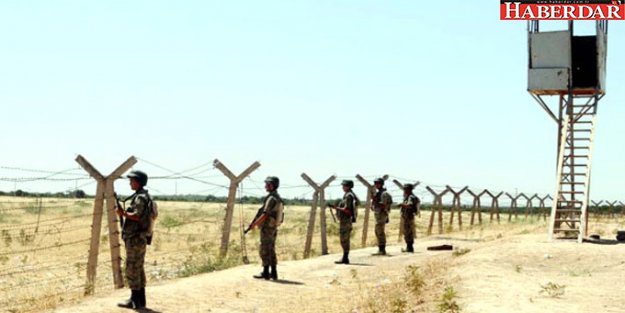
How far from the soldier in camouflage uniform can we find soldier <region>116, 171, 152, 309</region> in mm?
6723

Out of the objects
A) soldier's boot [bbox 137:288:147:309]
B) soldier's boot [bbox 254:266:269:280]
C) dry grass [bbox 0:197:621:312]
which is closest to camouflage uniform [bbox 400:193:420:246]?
dry grass [bbox 0:197:621:312]

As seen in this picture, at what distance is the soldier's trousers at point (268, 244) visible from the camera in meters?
13.6

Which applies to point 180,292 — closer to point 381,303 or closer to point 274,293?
point 274,293

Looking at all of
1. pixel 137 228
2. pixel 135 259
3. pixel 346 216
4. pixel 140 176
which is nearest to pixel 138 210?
pixel 137 228

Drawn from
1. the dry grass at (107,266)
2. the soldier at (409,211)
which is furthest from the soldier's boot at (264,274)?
the soldier at (409,211)

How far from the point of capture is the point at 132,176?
10250mm

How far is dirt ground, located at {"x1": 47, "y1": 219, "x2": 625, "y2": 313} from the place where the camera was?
10.1m

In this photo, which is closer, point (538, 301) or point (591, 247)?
point (538, 301)

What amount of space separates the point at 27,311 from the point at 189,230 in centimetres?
2134

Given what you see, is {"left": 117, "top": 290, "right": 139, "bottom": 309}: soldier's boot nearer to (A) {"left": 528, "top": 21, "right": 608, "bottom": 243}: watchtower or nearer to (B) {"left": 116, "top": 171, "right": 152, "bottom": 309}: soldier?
(B) {"left": 116, "top": 171, "right": 152, "bottom": 309}: soldier

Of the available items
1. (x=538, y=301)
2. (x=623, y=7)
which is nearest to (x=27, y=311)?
(x=538, y=301)

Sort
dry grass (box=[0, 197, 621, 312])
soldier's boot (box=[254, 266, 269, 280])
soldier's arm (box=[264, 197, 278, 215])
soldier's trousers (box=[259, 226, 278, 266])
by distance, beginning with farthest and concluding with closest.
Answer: soldier's boot (box=[254, 266, 269, 280]) → soldier's trousers (box=[259, 226, 278, 266]) → soldier's arm (box=[264, 197, 278, 215]) → dry grass (box=[0, 197, 621, 312])

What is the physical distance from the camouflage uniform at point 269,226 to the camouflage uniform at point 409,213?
610cm

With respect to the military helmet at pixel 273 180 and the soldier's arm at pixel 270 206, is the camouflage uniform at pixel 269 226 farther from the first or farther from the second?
Answer: the military helmet at pixel 273 180
